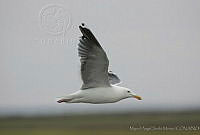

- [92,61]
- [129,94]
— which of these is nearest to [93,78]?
[92,61]

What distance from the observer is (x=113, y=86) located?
3588 mm

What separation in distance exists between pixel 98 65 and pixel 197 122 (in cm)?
190

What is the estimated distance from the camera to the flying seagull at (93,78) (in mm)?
3314

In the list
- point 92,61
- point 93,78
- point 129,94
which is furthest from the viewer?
point 129,94

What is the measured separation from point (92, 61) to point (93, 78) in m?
0.15

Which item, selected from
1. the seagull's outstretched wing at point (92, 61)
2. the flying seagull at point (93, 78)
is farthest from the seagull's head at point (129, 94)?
the seagull's outstretched wing at point (92, 61)

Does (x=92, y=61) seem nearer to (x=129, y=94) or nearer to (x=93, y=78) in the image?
(x=93, y=78)

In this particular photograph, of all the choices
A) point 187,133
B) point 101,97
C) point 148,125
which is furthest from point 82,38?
point 148,125

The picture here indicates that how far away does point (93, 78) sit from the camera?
11.4ft

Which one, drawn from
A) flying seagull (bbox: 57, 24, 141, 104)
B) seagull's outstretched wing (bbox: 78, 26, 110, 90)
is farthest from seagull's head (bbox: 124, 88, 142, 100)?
seagull's outstretched wing (bbox: 78, 26, 110, 90)

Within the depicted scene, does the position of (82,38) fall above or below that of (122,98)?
above

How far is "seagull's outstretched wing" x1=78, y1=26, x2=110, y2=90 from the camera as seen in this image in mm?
3301

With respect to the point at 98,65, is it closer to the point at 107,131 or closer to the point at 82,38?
the point at 82,38

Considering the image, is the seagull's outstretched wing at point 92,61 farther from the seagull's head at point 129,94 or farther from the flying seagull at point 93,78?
the seagull's head at point 129,94
